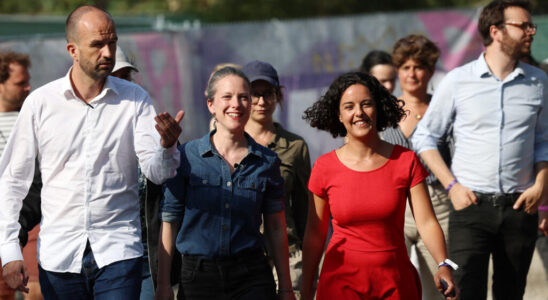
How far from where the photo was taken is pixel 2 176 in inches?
159

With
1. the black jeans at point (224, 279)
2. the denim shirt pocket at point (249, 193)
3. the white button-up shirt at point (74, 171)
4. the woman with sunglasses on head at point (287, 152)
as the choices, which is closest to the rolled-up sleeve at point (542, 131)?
the woman with sunglasses on head at point (287, 152)

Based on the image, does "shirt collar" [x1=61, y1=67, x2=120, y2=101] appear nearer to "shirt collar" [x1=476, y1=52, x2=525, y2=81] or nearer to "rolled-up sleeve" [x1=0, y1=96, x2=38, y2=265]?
"rolled-up sleeve" [x1=0, y1=96, x2=38, y2=265]

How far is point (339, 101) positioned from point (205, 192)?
1052 millimetres

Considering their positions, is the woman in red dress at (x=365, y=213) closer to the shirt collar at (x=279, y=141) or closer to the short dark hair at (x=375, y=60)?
the shirt collar at (x=279, y=141)

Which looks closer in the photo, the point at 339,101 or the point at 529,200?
the point at 339,101

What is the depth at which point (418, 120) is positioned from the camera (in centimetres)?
632

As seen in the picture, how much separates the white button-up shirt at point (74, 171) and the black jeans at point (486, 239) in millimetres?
2363

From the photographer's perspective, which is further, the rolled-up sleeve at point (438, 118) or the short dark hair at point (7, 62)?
the short dark hair at point (7, 62)

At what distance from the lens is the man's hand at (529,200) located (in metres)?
5.23

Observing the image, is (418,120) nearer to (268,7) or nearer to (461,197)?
(461,197)

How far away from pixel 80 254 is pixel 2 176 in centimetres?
59

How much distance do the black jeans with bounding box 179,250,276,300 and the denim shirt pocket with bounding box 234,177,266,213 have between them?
0.25m

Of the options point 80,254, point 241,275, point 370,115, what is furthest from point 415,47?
point 80,254

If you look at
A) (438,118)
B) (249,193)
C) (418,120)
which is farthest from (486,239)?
(249,193)
